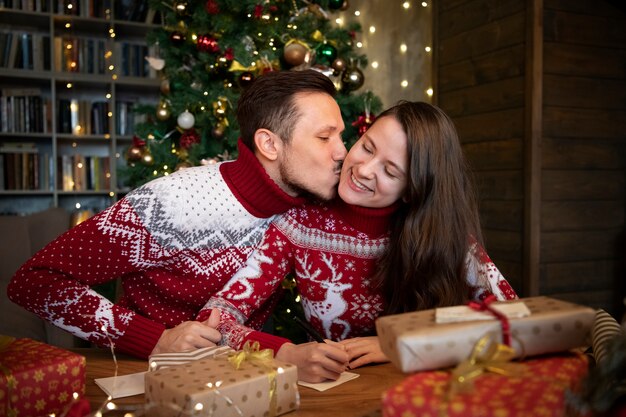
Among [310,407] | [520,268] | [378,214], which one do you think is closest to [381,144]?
[378,214]

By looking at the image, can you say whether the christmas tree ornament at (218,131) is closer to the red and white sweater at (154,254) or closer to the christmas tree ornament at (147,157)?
the christmas tree ornament at (147,157)

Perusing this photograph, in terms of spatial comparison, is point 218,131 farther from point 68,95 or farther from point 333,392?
point 68,95

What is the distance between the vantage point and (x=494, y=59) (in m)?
3.72

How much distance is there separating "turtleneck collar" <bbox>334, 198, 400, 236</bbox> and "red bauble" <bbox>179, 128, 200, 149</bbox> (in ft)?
5.63

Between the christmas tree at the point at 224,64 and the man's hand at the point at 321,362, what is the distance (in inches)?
72.1

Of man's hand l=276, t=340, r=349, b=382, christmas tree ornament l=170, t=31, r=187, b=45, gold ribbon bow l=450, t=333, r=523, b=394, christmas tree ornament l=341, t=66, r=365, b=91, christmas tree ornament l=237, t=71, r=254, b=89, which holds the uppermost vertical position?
christmas tree ornament l=170, t=31, r=187, b=45

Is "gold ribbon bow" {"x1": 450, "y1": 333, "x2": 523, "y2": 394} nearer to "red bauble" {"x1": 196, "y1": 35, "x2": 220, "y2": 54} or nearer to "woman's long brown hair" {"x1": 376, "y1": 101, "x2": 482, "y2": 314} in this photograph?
"woman's long brown hair" {"x1": 376, "y1": 101, "x2": 482, "y2": 314}

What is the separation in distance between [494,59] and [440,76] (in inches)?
22.2

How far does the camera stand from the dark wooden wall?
3.46m

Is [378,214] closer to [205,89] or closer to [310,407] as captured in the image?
[310,407]

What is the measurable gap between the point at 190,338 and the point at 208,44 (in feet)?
6.80

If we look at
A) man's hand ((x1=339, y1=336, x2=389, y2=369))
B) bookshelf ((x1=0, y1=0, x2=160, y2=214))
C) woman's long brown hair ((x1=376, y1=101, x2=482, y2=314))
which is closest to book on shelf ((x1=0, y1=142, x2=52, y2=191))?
bookshelf ((x1=0, y1=0, x2=160, y2=214))

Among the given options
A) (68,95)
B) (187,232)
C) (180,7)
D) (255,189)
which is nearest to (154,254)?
(187,232)

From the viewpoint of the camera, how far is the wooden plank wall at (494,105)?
140 inches
